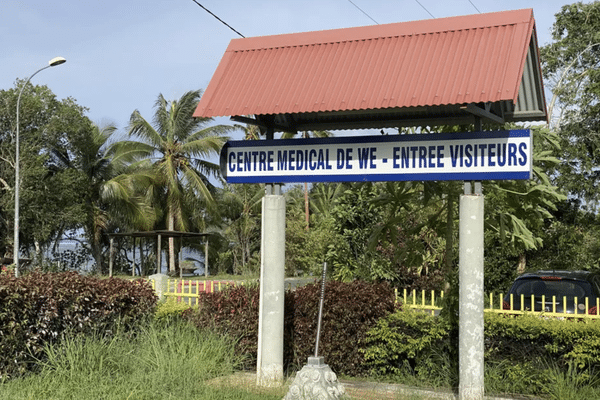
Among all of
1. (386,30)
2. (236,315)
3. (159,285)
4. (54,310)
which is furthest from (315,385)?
(159,285)

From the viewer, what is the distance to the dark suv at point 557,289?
1142 cm

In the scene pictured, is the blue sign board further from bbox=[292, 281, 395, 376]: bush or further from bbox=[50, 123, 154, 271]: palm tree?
bbox=[50, 123, 154, 271]: palm tree

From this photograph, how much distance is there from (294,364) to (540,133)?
584 cm

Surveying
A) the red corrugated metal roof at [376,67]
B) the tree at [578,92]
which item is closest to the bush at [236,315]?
the red corrugated metal roof at [376,67]

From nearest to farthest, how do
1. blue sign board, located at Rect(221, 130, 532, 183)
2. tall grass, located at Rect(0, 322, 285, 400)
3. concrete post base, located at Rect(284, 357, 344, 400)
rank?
concrete post base, located at Rect(284, 357, 344, 400), tall grass, located at Rect(0, 322, 285, 400), blue sign board, located at Rect(221, 130, 532, 183)

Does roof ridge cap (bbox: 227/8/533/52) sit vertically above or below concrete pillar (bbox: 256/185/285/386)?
above

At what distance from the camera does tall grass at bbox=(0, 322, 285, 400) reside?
7898 mm

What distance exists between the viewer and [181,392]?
8094 millimetres

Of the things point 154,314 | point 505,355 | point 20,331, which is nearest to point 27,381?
point 20,331

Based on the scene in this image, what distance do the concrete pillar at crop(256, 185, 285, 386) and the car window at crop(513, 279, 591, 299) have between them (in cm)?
459

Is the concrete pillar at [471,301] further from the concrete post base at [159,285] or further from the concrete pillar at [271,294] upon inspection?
the concrete post base at [159,285]

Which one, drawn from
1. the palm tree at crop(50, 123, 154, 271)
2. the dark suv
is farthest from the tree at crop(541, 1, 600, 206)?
the palm tree at crop(50, 123, 154, 271)

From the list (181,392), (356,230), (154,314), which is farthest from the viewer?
(356,230)

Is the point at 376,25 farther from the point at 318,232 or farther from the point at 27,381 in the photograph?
the point at 318,232
